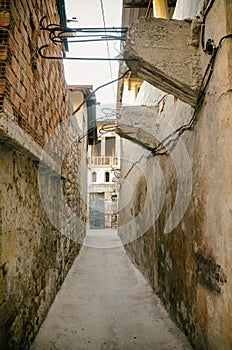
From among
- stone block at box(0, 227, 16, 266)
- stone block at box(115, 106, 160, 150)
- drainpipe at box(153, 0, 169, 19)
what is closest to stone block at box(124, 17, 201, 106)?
stone block at box(115, 106, 160, 150)

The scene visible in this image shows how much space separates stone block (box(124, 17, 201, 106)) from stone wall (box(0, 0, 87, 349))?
0.84 meters

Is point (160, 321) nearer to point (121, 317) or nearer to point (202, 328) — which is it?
point (121, 317)

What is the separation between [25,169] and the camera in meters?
2.12

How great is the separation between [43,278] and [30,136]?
158cm

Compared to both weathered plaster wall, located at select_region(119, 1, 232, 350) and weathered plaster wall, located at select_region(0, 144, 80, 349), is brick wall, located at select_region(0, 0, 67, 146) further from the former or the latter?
weathered plaster wall, located at select_region(119, 1, 232, 350)

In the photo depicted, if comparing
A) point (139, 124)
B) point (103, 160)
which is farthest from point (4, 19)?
point (103, 160)

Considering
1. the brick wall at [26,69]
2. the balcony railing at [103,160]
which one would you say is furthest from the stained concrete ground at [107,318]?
the balcony railing at [103,160]

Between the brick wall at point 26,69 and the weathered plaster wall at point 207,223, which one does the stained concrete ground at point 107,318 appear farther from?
the brick wall at point 26,69

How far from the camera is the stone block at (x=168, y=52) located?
6.33 feet

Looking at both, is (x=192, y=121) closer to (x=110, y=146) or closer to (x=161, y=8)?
(x=161, y=8)

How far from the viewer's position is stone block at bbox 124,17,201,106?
1.93 metres

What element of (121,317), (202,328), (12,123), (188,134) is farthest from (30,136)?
(121,317)

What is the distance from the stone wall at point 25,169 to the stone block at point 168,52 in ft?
2.74

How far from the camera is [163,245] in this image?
314 cm
